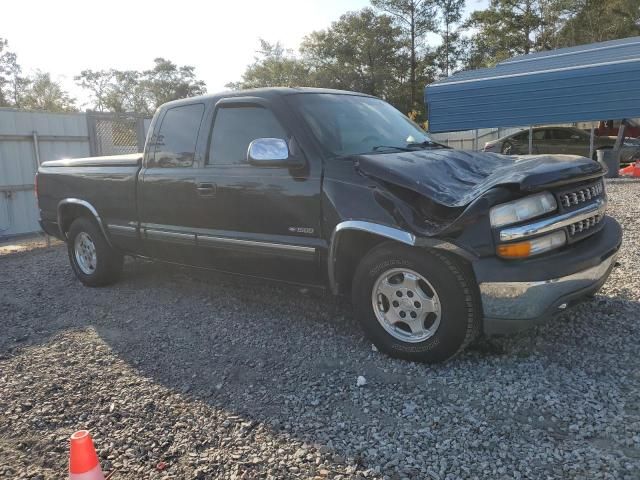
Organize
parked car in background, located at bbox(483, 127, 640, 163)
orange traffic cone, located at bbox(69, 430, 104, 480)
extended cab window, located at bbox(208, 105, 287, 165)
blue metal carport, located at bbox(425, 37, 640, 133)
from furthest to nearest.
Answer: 1. parked car in background, located at bbox(483, 127, 640, 163)
2. blue metal carport, located at bbox(425, 37, 640, 133)
3. extended cab window, located at bbox(208, 105, 287, 165)
4. orange traffic cone, located at bbox(69, 430, 104, 480)

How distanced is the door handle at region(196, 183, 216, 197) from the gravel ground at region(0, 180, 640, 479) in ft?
3.57

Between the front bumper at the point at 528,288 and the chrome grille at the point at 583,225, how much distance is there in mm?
168

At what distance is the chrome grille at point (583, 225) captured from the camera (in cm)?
336

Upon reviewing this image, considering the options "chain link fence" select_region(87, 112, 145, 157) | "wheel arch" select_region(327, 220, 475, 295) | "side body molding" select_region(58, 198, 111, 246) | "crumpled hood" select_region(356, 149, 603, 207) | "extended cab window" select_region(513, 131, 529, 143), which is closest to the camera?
"crumpled hood" select_region(356, 149, 603, 207)

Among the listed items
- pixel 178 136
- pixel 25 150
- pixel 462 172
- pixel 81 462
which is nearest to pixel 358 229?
pixel 462 172

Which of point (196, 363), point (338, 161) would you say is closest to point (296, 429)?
point (196, 363)

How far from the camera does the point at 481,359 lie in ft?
11.5

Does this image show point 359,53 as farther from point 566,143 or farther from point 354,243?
point 354,243

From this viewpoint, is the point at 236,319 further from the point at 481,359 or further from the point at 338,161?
the point at 481,359

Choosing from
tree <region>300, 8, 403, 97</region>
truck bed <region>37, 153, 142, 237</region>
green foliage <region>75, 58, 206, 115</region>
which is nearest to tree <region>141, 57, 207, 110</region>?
green foliage <region>75, 58, 206, 115</region>

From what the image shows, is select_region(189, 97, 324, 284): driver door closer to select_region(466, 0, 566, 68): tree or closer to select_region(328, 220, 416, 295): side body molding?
select_region(328, 220, 416, 295): side body molding

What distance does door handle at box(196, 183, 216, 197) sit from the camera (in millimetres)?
4445

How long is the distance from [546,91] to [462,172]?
45.8 ft

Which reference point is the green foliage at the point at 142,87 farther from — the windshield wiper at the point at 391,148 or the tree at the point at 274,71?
→ the windshield wiper at the point at 391,148
